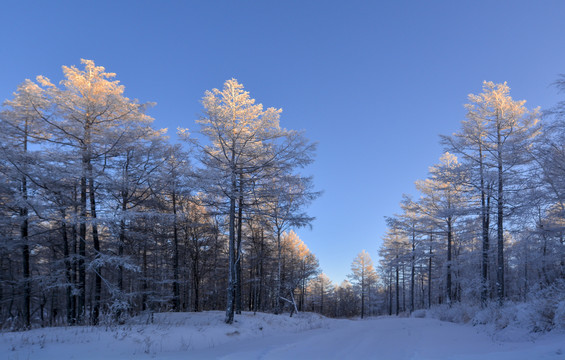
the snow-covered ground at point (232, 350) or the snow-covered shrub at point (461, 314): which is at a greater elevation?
the snow-covered ground at point (232, 350)

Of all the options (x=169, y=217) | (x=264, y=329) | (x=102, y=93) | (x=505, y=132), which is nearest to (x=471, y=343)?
(x=264, y=329)

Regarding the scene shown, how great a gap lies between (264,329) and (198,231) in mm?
10331

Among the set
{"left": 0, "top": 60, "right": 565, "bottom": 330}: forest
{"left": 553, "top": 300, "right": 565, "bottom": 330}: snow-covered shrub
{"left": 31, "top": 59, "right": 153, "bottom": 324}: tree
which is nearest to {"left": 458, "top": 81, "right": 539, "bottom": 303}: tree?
{"left": 0, "top": 60, "right": 565, "bottom": 330}: forest

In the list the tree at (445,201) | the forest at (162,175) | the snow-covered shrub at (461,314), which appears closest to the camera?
the forest at (162,175)

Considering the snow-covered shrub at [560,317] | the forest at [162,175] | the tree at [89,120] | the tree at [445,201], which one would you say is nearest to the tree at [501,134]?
the forest at [162,175]

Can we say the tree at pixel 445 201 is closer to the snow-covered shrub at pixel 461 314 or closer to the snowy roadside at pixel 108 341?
the snow-covered shrub at pixel 461 314

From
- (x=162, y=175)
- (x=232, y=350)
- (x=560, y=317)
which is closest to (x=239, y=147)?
(x=162, y=175)

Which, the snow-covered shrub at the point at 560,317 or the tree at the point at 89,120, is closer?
the snow-covered shrub at the point at 560,317

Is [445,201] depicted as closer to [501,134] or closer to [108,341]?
[501,134]

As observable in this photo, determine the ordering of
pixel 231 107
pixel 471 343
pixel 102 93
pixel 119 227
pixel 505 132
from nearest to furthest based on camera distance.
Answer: pixel 471 343 < pixel 119 227 < pixel 102 93 < pixel 231 107 < pixel 505 132

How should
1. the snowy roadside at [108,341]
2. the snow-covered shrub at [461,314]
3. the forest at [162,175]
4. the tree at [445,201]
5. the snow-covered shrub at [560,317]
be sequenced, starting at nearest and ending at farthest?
the snow-covered shrub at [560,317], the snowy roadside at [108,341], the forest at [162,175], the snow-covered shrub at [461,314], the tree at [445,201]

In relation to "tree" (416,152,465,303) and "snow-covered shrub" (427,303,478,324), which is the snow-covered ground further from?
"tree" (416,152,465,303)

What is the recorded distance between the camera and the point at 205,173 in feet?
42.2

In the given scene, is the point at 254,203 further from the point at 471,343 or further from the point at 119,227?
the point at 471,343
